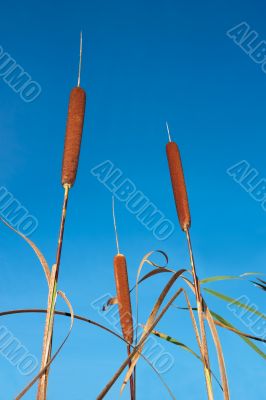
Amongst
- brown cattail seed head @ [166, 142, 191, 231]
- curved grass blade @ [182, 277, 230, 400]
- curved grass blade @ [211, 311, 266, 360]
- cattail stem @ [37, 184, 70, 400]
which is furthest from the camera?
brown cattail seed head @ [166, 142, 191, 231]

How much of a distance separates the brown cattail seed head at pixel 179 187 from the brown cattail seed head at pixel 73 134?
79cm

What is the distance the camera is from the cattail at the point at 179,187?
105 inches

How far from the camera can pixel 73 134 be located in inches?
88.7

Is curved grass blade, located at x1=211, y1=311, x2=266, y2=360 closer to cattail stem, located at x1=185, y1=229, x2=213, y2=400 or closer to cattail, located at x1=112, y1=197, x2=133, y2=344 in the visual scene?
cattail stem, located at x1=185, y1=229, x2=213, y2=400

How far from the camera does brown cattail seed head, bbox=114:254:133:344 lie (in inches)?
93.8

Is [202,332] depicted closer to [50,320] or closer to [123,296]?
[123,296]

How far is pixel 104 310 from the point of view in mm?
3213

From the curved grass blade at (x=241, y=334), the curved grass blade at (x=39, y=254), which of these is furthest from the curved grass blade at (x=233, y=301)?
the curved grass blade at (x=39, y=254)

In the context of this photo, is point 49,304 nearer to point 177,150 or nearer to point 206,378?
point 206,378

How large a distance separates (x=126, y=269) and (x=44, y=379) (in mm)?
1296

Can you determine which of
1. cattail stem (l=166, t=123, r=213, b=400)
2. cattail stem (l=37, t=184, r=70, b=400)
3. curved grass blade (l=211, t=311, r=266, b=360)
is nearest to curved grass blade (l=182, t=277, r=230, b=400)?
cattail stem (l=166, t=123, r=213, b=400)

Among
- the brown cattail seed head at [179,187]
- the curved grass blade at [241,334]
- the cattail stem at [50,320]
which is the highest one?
the brown cattail seed head at [179,187]

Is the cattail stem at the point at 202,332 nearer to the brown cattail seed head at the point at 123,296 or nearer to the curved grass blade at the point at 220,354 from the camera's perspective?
the curved grass blade at the point at 220,354

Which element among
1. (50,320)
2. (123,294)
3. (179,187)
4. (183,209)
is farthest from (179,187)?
(50,320)
